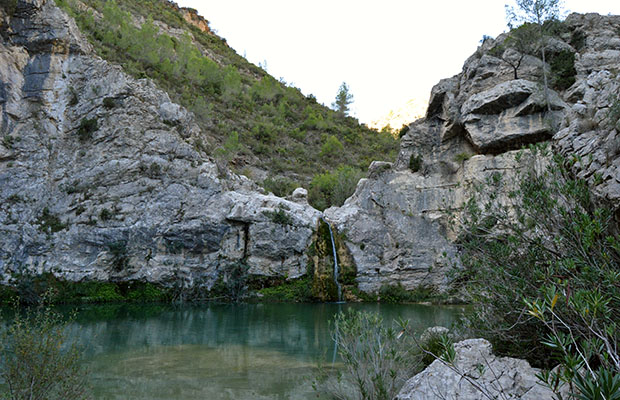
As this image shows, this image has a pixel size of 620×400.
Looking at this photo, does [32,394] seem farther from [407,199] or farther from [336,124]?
[336,124]

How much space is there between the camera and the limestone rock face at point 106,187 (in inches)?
870

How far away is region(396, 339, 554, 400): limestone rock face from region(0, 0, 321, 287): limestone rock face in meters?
19.4

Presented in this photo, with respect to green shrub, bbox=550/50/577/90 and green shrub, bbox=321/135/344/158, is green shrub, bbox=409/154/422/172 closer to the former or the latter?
green shrub, bbox=550/50/577/90

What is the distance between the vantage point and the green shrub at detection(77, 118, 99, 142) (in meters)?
25.7

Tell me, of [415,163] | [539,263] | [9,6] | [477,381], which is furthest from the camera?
[415,163]

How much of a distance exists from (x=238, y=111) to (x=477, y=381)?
4612 cm

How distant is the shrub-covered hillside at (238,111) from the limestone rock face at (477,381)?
25.8m

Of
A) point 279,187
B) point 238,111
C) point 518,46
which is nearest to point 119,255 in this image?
point 279,187

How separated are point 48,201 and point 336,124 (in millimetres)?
39247

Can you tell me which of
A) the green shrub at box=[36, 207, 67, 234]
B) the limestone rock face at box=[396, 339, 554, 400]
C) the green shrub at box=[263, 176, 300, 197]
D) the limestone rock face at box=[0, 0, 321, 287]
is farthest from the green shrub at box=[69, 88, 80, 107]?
the limestone rock face at box=[396, 339, 554, 400]

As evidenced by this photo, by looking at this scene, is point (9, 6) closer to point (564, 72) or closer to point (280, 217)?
point (280, 217)

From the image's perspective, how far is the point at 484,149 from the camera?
24.4 m

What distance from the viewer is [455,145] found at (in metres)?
26.4

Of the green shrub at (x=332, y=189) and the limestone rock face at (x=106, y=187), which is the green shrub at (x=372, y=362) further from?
the green shrub at (x=332, y=189)
